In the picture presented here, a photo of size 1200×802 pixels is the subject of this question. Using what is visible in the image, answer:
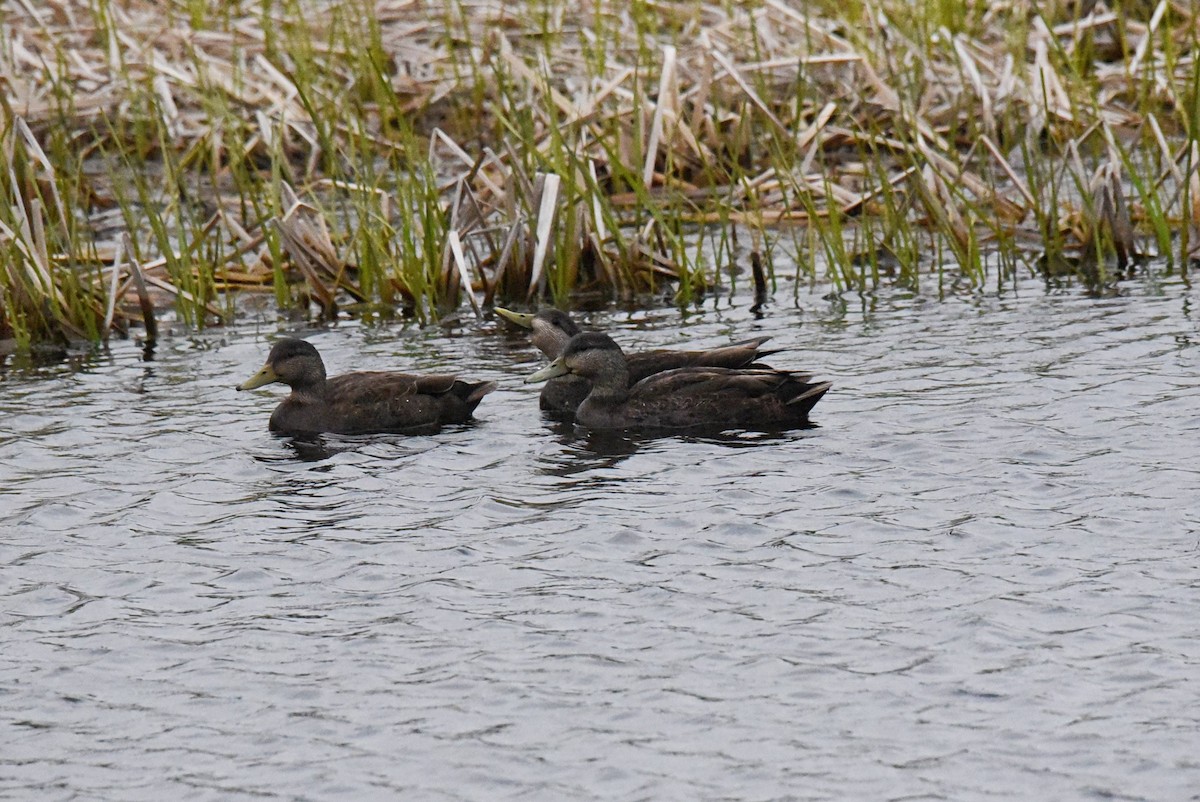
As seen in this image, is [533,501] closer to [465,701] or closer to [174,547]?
[174,547]

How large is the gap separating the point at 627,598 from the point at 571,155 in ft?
17.8

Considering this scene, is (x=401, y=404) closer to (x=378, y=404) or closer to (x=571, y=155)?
(x=378, y=404)

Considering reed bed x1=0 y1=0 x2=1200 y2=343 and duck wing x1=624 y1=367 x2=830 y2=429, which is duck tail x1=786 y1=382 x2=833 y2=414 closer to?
duck wing x1=624 y1=367 x2=830 y2=429

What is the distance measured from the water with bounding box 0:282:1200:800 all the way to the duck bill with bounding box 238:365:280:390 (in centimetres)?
17

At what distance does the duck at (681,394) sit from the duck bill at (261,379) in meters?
1.50

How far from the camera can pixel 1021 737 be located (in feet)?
17.9

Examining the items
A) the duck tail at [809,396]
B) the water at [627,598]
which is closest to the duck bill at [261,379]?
the water at [627,598]

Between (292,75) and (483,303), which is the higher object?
(292,75)

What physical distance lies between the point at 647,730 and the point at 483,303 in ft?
25.3

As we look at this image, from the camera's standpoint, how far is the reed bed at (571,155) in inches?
486

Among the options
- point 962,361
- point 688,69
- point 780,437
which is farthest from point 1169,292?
point 688,69

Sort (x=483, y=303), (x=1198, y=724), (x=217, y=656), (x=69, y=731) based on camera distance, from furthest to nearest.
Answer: (x=483, y=303)
(x=217, y=656)
(x=69, y=731)
(x=1198, y=724)

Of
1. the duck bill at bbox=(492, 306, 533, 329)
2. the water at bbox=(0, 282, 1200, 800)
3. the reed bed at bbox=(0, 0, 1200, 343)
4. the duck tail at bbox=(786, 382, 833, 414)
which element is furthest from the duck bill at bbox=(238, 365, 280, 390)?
the duck tail at bbox=(786, 382, 833, 414)

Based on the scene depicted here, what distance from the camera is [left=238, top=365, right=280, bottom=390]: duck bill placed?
34.3ft
